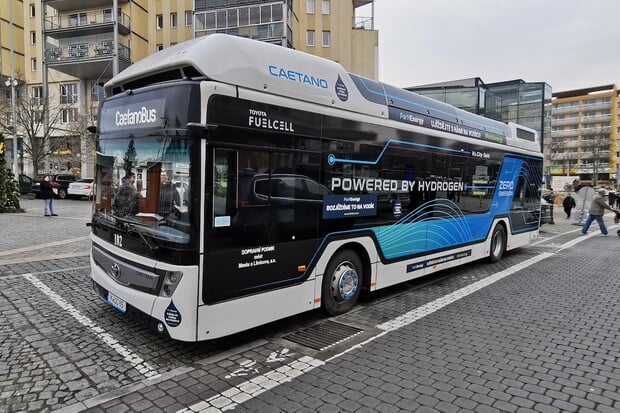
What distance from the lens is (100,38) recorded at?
122ft

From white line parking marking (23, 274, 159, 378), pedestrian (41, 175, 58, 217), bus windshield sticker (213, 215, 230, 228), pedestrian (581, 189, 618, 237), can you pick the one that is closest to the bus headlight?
bus windshield sticker (213, 215, 230, 228)

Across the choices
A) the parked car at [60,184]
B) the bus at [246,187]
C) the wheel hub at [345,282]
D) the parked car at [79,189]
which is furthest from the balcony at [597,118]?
the wheel hub at [345,282]

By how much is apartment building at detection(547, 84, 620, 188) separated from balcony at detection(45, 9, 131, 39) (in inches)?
3355

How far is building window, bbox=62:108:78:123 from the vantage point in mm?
36987

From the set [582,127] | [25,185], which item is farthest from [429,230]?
[582,127]

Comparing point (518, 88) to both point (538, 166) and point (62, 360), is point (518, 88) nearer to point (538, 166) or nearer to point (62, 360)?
point (538, 166)

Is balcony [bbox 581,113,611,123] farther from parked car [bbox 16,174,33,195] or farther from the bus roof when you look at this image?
the bus roof

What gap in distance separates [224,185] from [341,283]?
2.34 m

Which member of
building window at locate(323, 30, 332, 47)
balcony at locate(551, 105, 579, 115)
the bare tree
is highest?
balcony at locate(551, 105, 579, 115)

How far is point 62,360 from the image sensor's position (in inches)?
173

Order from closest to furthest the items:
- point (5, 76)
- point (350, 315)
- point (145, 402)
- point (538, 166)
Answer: point (145, 402) < point (350, 315) < point (538, 166) < point (5, 76)

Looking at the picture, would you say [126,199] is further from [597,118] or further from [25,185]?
[597,118]

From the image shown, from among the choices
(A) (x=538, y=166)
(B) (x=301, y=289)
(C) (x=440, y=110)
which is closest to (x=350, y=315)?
(B) (x=301, y=289)

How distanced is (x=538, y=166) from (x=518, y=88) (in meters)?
29.8
